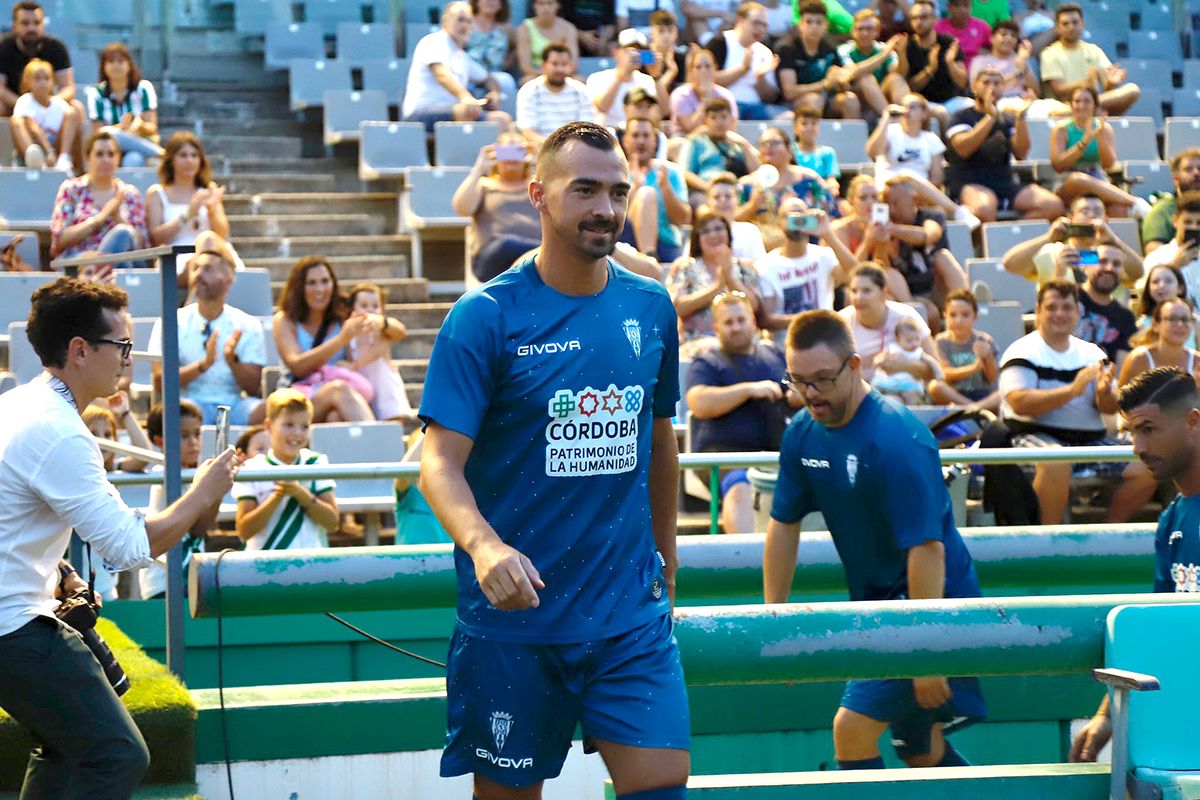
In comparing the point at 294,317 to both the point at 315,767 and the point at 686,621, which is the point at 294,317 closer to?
the point at 315,767

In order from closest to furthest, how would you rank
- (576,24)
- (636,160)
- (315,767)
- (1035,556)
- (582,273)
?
(582,273) → (315,767) → (1035,556) → (636,160) → (576,24)

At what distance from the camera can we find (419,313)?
10797 mm

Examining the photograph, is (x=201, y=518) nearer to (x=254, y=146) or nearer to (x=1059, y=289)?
(x=1059, y=289)

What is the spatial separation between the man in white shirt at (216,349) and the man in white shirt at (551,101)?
3076 mm

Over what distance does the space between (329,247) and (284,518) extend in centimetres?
469

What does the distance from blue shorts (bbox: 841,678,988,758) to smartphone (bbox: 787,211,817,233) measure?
16.5ft

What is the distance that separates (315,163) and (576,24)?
2.63 metres

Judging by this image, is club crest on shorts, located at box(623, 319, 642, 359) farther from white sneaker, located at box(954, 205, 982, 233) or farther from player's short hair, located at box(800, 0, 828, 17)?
player's short hair, located at box(800, 0, 828, 17)

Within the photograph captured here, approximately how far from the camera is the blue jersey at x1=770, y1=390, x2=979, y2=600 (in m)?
4.85

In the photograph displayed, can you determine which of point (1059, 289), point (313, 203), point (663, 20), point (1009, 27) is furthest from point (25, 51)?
point (1009, 27)

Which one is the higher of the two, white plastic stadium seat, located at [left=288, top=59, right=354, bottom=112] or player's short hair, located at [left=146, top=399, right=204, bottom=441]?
white plastic stadium seat, located at [left=288, top=59, right=354, bottom=112]

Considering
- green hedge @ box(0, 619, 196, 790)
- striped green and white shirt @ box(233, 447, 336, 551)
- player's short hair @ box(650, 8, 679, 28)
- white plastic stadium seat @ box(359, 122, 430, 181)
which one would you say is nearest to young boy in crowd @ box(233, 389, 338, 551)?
striped green and white shirt @ box(233, 447, 336, 551)

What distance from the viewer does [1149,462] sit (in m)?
4.84

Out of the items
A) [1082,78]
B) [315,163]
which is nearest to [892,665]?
[315,163]
